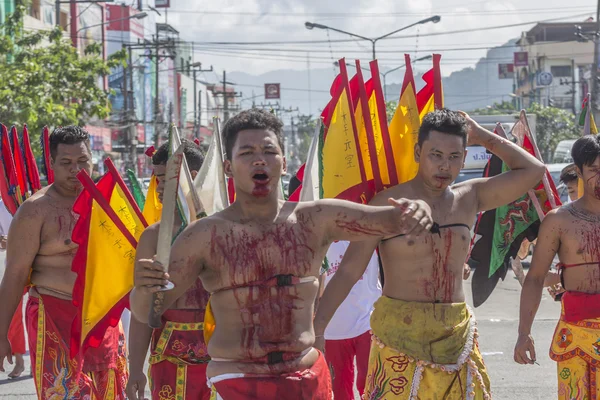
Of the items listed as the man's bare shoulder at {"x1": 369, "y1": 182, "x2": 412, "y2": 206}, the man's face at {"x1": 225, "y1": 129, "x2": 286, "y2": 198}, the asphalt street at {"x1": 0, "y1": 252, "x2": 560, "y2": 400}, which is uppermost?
the man's face at {"x1": 225, "y1": 129, "x2": 286, "y2": 198}

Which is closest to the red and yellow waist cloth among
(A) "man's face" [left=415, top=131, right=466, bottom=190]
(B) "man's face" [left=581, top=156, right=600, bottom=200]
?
(B) "man's face" [left=581, top=156, right=600, bottom=200]

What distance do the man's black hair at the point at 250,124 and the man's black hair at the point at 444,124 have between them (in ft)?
3.34

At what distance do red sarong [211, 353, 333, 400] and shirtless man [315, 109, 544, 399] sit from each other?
0.74 metres

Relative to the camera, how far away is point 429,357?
4902 millimetres

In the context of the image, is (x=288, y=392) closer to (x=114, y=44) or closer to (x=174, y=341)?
(x=174, y=341)

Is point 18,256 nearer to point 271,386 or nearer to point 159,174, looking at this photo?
point 159,174

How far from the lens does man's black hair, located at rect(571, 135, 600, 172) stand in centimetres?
544

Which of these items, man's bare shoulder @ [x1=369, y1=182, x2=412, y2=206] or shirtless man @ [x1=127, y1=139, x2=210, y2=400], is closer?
man's bare shoulder @ [x1=369, y1=182, x2=412, y2=206]

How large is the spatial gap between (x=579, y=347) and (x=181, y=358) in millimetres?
2044

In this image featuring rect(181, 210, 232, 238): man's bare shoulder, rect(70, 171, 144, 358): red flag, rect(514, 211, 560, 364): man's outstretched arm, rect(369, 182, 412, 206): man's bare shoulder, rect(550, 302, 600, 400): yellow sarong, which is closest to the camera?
rect(181, 210, 232, 238): man's bare shoulder

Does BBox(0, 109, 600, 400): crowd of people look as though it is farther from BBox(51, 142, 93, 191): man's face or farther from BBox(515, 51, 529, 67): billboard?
BBox(515, 51, 529, 67): billboard

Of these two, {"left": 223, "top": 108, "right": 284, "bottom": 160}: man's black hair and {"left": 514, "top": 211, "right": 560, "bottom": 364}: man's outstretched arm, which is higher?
{"left": 223, "top": 108, "right": 284, "bottom": 160}: man's black hair

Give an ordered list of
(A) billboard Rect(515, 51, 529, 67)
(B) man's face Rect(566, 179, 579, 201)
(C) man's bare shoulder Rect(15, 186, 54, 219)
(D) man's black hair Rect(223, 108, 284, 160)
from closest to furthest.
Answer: (D) man's black hair Rect(223, 108, 284, 160)
(C) man's bare shoulder Rect(15, 186, 54, 219)
(B) man's face Rect(566, 179, 579, 201)
(A) billboard Rect(515, 51, 529, 67)

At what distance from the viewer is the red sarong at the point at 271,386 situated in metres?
4.00
